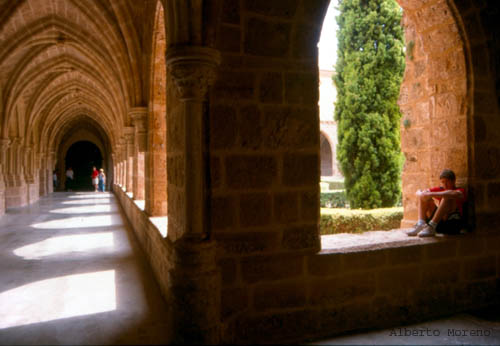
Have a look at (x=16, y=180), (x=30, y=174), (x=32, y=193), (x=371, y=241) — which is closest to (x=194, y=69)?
(x=371, y=241)

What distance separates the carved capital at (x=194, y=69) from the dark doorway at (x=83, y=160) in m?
27.3

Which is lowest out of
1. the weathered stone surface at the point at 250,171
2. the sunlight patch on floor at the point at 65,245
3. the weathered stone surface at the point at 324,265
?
the sunlight patch on floor at the point at 65,245

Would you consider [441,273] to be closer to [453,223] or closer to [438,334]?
[453,223]

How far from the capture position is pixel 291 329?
8.54 ft

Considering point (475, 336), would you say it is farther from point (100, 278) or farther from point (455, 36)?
point (100, 278)

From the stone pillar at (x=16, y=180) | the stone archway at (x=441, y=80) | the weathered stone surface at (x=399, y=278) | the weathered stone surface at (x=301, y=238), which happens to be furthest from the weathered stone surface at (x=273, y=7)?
the stone pillar at (x=16, y=180)

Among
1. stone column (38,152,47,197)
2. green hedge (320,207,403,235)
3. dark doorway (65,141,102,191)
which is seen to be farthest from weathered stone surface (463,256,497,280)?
dark doorway (65,141,102,191)

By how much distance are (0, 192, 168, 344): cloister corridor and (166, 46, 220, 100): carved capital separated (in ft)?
4.95

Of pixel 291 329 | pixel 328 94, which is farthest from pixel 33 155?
pixel 291 329

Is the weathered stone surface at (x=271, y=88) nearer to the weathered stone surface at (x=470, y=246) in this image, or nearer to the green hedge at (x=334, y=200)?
the weathered stone surface at (x=470, y=246)

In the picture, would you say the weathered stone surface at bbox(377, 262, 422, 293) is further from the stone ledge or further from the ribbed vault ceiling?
the ribbed vault ceiling

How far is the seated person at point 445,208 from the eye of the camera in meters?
3.15

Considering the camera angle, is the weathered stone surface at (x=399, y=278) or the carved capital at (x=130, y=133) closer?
the weathered stone surface at (x=399, y=278)

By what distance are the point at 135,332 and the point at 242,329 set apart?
0.68 meters
